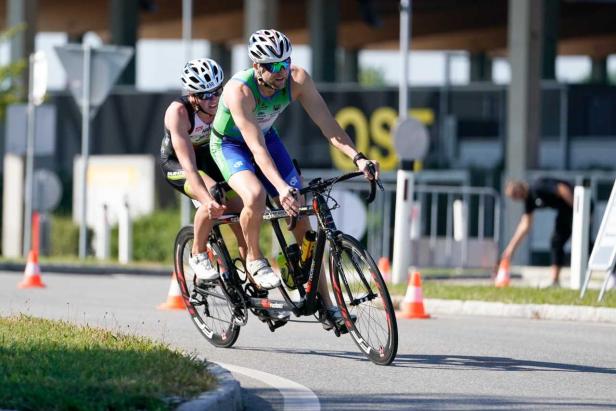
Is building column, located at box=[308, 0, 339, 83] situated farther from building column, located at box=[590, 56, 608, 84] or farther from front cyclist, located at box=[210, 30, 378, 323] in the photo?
front cyclist, located at box=[210, 30, 378, 323]

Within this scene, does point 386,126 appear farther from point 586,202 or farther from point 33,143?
point 586,202

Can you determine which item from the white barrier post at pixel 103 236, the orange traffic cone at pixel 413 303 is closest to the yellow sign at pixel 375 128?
the white barrier post at pixel 103 236

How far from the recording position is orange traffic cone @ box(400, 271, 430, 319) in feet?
45.4

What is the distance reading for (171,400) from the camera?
705cm

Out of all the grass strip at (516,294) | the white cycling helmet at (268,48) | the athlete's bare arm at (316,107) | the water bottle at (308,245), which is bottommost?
the grass strip at (516,294)

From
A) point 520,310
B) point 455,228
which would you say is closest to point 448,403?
point 520,310

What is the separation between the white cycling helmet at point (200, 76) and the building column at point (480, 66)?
47799mm

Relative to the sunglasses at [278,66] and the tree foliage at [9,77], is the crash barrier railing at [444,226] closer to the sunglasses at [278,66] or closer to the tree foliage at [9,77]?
the tree foliage at [9,77]

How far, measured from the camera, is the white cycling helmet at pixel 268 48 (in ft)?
31.1

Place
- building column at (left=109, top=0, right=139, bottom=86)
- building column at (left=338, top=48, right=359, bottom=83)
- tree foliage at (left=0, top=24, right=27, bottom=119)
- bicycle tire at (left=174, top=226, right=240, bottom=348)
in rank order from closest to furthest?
bicycle tire at (left=174, top=226, right=240, bottom=348), tree foliage at (left=0, top=24, right=27, bottom=119), building column at (left=109, top=0, right=139, bottom=86), building column at (left=338, top=48, right=359, bottom=83)

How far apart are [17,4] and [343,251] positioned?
87.7ft

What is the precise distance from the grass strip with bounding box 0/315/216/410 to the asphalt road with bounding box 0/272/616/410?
512 mm

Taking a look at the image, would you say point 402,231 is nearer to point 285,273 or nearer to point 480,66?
point 285,273

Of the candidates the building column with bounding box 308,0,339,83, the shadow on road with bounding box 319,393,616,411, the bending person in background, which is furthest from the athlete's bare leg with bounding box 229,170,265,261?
the building column with bounding box 308,0,339,83
